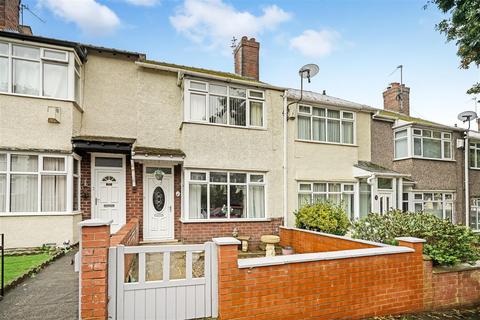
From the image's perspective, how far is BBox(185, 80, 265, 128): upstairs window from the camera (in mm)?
10117

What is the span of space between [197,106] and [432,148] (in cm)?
1170

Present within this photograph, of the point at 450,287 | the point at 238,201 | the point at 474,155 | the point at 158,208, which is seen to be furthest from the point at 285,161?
the point at 474,155

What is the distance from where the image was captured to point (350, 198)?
12406 mm

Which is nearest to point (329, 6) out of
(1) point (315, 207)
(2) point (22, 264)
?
(1) point (315, 207)

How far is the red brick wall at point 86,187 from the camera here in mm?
9156

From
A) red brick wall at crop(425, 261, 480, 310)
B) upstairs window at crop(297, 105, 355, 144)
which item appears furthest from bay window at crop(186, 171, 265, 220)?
red brick wall at crop(425, 261, 480, 310)

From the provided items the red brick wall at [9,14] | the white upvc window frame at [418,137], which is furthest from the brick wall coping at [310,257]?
the red brick wall at [9,14]

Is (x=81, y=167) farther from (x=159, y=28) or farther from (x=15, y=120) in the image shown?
(x=159, y=28)

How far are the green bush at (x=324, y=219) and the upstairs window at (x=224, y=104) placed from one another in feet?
11.7

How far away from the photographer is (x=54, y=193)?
27.9 ft

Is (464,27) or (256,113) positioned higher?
(464,27)

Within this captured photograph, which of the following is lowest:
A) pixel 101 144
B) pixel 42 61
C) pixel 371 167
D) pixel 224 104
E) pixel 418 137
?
pixel 371 167

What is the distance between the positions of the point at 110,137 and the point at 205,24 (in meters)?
6.51

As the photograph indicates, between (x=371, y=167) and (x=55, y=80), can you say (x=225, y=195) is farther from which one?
(x=371, y=167)
